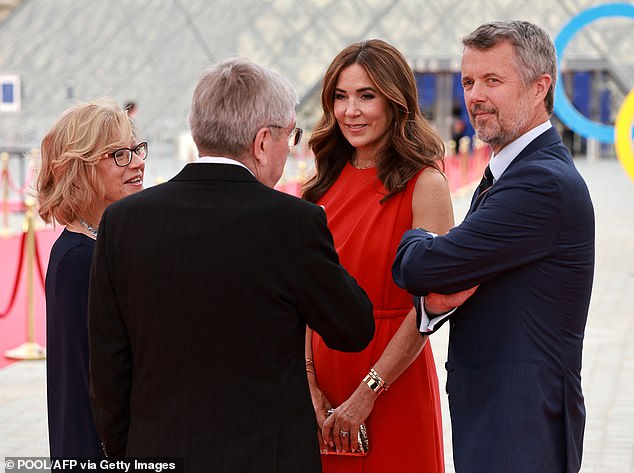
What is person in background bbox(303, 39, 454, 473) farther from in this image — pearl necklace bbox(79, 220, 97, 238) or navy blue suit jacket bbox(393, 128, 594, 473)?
pearl necklace bbox(79, 220, 97, 238)

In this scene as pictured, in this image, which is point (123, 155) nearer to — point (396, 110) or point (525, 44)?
point (396, 110)

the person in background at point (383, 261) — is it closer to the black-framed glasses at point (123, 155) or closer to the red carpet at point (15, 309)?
the black-framed glasses at point (123, 155)

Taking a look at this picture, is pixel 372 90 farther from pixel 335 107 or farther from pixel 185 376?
pixel 185 376

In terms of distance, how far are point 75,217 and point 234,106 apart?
84 centimetres

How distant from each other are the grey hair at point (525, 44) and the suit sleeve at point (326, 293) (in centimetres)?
61

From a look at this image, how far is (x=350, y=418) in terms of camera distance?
9.80ft

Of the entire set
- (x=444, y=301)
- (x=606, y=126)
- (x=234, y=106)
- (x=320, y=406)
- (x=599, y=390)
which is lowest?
(x=599, y=390)

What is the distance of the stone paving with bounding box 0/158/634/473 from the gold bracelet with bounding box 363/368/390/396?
219cm

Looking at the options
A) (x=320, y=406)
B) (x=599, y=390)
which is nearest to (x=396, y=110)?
(x=320, y=406)

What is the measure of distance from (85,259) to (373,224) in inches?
32.7

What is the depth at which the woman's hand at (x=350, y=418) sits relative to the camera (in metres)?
2.99

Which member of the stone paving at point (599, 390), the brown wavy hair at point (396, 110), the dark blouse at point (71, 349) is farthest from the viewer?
the stone paving at point (599, 390)

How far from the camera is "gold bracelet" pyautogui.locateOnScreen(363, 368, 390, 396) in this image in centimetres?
297

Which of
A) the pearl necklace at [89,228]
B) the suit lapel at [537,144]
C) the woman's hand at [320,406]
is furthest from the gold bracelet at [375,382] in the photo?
the pearl necklace at [89,228]
